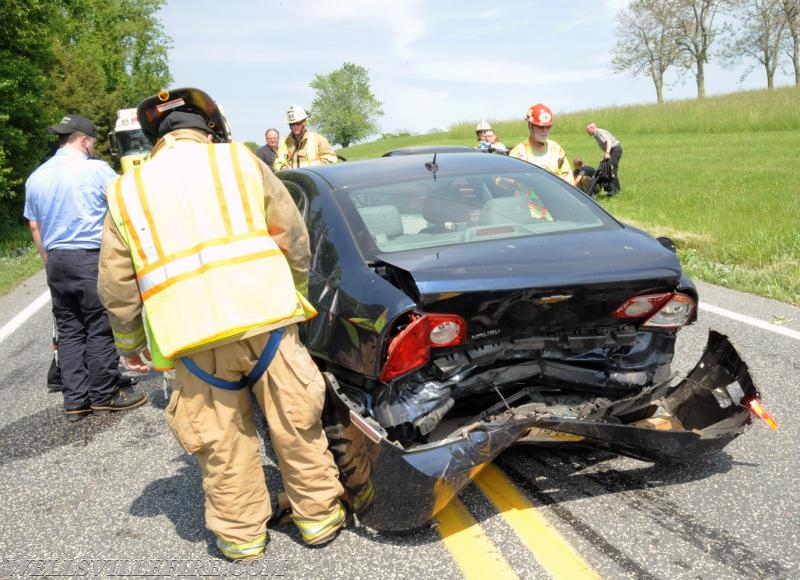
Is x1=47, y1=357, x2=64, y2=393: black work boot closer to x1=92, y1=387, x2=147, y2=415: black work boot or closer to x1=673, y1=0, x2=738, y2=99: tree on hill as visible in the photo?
x1=92, y1=387, x2=147, y2=415: black work boot

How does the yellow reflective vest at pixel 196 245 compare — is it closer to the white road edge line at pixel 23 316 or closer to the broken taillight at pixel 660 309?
the broken taillight at pixel 660 309

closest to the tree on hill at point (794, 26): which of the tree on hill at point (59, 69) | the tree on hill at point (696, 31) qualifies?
the tree on hill at point (696, 31)

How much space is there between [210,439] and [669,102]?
124 feet

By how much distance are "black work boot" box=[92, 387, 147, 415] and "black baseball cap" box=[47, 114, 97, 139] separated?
1.73 meters

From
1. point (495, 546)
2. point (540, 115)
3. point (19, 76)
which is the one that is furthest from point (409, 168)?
point (19, 76)

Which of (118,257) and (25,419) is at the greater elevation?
(118,257)

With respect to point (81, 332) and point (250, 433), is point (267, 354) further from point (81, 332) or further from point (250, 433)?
point (81, 332)

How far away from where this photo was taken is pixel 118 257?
2.78 metres

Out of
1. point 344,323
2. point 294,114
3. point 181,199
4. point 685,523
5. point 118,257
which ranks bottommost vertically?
point 685,523

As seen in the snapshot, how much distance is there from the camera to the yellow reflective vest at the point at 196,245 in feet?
8.77

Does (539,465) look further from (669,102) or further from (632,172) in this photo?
(669,102)

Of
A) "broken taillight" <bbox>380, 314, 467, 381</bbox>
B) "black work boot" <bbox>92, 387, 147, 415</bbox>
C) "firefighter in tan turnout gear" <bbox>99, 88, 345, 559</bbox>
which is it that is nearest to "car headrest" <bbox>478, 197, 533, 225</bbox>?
"broken taillight" <bbox>380, 314, 467, 381</bbox>

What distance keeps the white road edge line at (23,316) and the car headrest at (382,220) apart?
15.8 ft

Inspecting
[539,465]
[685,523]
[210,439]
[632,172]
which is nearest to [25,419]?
[210,439]
